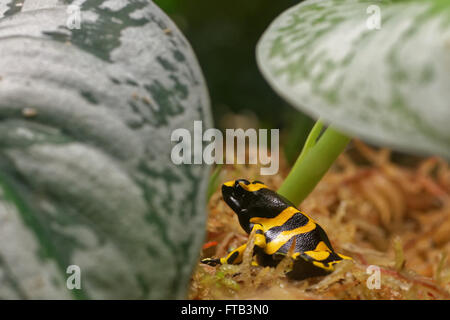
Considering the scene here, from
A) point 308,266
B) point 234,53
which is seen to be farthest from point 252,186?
point 234,53

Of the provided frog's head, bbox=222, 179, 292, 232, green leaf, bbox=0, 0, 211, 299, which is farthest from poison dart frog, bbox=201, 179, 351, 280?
green leaf, bbox=0, 0, 211, 299

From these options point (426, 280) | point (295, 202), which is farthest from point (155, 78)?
point (426, 280)

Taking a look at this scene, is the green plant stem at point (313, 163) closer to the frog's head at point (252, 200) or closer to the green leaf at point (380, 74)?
the frog's head at point (252, 200)

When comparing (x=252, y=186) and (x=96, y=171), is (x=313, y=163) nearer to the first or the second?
(x=252, y=186)

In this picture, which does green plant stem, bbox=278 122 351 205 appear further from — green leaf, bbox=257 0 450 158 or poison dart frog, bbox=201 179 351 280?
green leaf, bbox=257 0 450 158

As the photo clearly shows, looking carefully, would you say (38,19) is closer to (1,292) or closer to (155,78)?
(155,78)

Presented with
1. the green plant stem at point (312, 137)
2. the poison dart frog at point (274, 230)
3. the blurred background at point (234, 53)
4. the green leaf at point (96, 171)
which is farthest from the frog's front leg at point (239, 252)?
the blurred background at point (234, 53)
